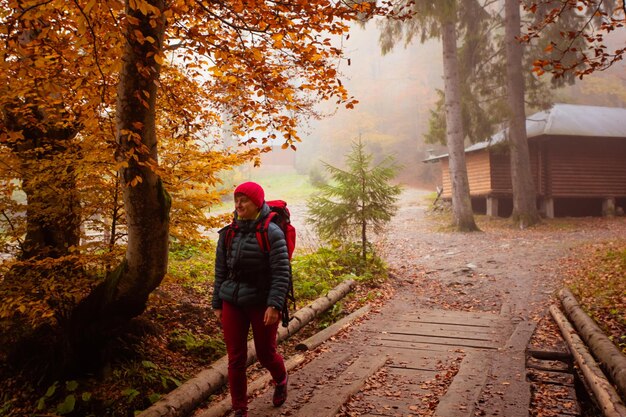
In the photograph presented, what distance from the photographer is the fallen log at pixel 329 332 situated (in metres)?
6.05

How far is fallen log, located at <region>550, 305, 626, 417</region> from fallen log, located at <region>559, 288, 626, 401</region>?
0.27ft

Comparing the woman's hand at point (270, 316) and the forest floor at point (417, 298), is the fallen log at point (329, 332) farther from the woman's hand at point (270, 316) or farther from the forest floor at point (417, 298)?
the woman's hand at point (270, 316)

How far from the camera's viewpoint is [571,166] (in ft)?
74.4

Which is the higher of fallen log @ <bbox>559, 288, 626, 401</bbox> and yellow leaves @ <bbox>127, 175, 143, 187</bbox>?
yellow leaves @ <bbox>127, 175, 143, 187</bbox>

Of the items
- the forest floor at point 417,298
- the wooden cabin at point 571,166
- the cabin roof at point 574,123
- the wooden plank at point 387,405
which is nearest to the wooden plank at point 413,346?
the forest floor at point 417,298

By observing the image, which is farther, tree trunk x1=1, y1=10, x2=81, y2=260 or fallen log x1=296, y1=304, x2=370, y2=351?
fallen log x1=296, y1=304, x2=370, y2=351

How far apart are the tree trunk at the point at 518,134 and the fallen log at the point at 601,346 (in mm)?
13398

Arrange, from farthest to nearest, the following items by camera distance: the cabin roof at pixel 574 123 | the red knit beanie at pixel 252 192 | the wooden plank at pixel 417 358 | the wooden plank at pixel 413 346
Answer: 1. the cabin roof at pixel 574 123
2. the wooden plank at pixel 413 346
3. the wooden plank at pixel 417 358
4. the red knit beanie at pixel 252 192

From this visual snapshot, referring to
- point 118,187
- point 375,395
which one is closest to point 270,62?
point 118,187

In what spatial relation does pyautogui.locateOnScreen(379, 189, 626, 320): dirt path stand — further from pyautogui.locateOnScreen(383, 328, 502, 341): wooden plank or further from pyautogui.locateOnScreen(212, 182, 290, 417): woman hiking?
pyautogui.locateOnScreen(212, 182, 290, 417): woman hiking

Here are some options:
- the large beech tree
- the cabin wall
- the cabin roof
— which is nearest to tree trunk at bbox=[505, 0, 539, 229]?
the cabin roof

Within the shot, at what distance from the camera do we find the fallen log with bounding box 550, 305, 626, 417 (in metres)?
4.01

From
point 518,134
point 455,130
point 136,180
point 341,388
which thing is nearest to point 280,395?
point 341,388

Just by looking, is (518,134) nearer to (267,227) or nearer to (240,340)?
(267,227)
